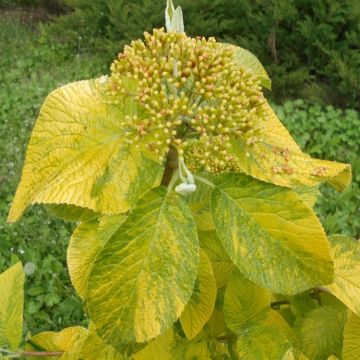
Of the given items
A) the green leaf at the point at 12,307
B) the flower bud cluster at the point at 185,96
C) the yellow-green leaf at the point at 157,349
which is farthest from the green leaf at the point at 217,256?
the green leaf at the point at 12,307

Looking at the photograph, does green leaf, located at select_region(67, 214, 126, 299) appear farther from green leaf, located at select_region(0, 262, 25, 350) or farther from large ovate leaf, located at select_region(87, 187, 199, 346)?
green leaf, located at select_region(0, 262, 25, 350)

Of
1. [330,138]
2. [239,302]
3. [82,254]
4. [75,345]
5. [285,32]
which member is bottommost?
[330,138]

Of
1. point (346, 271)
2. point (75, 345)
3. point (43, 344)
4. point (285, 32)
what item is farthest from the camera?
point (285, 32)

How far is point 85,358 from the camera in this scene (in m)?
1.05

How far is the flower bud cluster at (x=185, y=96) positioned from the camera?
0.75 m

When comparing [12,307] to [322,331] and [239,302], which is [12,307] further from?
[322,331]

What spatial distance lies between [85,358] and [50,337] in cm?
33

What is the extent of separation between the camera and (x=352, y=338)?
1.02m

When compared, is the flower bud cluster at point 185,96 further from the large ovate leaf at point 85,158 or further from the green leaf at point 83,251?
the green leaf at point 83,251

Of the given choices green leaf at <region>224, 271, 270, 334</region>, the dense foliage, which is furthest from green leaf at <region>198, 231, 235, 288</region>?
the dense foliage

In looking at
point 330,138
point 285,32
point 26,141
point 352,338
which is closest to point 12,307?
point 352,338

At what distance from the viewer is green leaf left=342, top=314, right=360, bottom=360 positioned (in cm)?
101

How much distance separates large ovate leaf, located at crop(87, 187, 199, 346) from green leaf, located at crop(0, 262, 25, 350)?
54 centimetres

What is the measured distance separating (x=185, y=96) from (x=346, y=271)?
46cm
